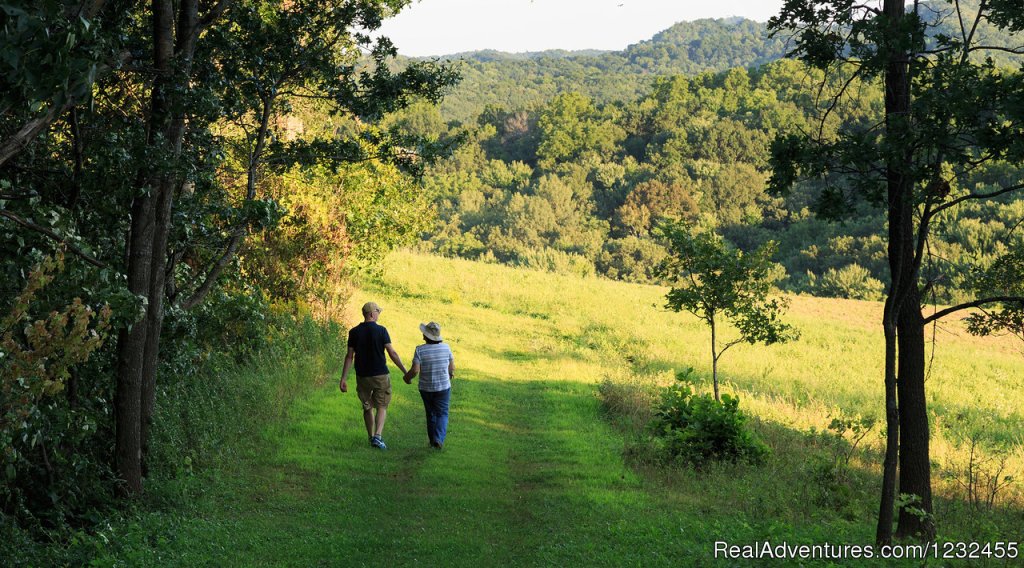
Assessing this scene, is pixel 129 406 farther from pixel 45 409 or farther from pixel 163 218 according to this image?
pixel 163 218

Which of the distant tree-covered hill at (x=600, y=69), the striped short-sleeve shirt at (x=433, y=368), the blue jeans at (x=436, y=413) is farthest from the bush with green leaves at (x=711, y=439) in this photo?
the distant tree-covered hill at (x=600, y=69)

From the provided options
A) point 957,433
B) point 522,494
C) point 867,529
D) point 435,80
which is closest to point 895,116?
point 867,529

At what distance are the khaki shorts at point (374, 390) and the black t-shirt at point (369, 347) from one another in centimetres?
7

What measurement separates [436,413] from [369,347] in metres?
1.36

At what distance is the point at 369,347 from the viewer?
1206cm

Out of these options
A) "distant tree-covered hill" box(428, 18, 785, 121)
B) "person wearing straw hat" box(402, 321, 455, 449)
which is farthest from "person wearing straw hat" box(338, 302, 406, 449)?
"distant tree-covered hill" box(428, 18, 785, 121)

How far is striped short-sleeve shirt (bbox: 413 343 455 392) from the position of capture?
12.1 m

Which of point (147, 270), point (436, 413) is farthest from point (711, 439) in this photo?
point (147, 270)

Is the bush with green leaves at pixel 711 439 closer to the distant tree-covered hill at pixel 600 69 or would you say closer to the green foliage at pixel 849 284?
the green foliage at pixel 849 284

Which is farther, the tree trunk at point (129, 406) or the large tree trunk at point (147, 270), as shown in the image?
the tree trunk at point (129, 406)

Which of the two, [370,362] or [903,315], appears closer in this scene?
[903,315]

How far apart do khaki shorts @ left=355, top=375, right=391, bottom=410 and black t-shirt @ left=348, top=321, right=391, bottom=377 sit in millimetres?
73

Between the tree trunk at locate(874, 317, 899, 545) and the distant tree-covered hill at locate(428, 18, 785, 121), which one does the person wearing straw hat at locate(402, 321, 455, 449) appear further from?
the distant tree-covered hill at locate(428, 18, 785, 121)

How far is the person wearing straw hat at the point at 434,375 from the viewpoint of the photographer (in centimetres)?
1207
